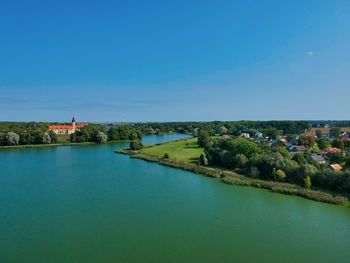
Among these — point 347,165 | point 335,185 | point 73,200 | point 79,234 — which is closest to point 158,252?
point 79,234

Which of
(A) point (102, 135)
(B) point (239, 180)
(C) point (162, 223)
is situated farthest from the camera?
(A) point (102, 135)

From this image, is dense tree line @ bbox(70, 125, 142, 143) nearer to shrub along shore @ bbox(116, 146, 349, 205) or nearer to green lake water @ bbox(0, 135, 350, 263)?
shrub along shore @ bbox(116, 146, 349, 205)

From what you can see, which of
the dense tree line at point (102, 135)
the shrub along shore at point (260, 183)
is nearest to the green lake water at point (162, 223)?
the shrub along shore at point (260, 183)

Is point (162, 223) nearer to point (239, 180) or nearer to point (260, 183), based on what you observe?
point (260, 183)

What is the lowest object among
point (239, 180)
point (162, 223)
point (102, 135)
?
point (162, 223)

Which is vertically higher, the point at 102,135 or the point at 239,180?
the point at 102,135

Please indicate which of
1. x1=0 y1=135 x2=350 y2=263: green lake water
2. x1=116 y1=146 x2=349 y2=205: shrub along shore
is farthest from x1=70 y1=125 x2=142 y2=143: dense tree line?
x1=0 y1=135 x2=350 y2=263: green lake water

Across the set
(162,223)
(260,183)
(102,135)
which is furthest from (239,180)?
(102,135)

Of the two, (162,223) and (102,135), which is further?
(102,135)

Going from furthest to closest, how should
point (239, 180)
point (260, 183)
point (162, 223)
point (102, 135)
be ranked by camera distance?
1. point (102, 135)
2. point (239, 180)
3. point (260, 183)
4. point (162, 223)
